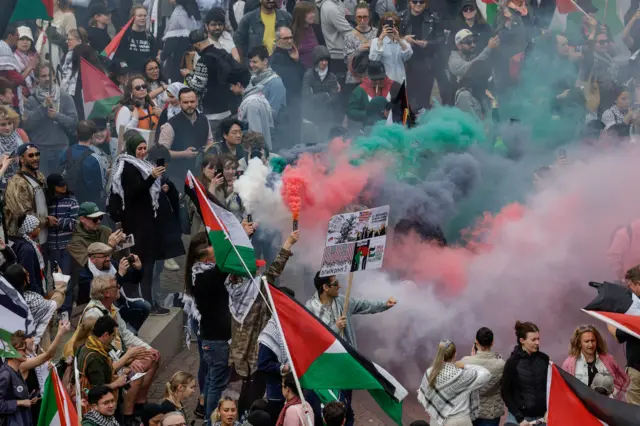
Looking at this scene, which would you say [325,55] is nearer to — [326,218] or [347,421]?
[326,218]

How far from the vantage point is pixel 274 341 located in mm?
9625

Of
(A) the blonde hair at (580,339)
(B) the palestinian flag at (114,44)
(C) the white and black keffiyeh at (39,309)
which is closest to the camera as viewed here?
(A) the blonde hair at (580,339)

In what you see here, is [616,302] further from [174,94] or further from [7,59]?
[7,59]

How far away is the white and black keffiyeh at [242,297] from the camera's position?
34.3 ft

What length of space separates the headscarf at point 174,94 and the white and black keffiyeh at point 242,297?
4964 mm

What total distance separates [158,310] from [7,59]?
4.64 m

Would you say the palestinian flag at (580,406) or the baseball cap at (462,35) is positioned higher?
the baseball cap at (462,35)

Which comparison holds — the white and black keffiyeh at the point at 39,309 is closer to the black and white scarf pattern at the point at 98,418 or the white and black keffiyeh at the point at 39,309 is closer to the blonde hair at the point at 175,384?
the blonde hair at the point at 175,384

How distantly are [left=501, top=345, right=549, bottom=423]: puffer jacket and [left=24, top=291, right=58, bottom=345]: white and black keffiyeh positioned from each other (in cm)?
352

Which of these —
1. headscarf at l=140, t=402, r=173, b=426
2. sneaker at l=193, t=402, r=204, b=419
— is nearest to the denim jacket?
sneaker at l=193, t=402, r=204, b=419

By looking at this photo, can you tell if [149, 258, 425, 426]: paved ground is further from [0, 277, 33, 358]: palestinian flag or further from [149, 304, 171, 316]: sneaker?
[0, 277, 33, 358]: palestinian flag

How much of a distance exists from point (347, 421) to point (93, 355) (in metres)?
1.96

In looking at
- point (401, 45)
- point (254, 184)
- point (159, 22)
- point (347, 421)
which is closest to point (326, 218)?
point (254, 184)

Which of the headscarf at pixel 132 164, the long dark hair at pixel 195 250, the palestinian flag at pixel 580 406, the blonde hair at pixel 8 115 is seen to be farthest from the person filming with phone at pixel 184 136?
the palestinian flag at pixel 580 406
